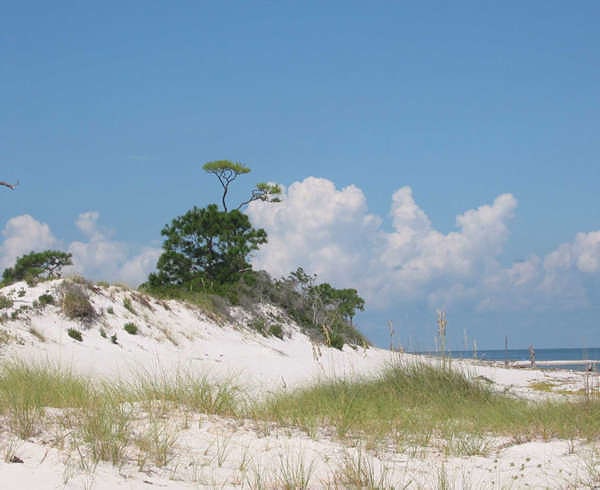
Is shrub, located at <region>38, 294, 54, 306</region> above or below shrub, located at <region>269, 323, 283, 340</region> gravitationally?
above

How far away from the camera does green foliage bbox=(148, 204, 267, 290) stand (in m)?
28.2

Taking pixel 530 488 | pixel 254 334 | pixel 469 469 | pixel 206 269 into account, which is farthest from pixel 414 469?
pixel 206 269

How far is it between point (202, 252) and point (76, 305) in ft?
30.7

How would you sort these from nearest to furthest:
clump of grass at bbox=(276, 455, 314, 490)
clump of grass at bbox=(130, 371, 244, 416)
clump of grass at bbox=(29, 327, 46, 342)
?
clump of grass at bbox=(276, 455, 314, 490), clump of grass at bbox=(130, 371, 244, 416), clump of grass at bbox=(29, 327, 46, 342)

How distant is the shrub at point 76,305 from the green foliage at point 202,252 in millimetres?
7532

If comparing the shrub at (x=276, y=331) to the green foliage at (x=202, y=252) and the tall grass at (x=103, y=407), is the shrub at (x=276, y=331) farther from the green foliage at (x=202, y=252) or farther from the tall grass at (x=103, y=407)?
the tall grass at (x=103, y=407)

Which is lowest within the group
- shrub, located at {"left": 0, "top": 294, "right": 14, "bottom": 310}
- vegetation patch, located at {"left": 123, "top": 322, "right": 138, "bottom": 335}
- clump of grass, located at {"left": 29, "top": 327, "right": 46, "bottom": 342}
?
clump of grass, located at {"left": 29, "top": 327, "right": 46, "bottom": 342}

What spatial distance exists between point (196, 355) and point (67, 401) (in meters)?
12.7

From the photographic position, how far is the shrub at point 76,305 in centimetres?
1956

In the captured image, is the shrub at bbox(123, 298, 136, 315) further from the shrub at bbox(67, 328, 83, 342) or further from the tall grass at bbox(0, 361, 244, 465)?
the tall grass at bbox(0, 361, 244, 465)

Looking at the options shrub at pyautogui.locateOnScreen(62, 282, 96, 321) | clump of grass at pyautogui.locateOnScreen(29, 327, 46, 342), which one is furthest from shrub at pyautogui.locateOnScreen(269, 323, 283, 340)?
clump of grass at pyautogui.locateOnScreen(29, 327, 46, 342)

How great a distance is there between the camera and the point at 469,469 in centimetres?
701

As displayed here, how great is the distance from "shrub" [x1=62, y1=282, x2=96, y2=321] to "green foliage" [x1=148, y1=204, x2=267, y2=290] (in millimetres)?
7532

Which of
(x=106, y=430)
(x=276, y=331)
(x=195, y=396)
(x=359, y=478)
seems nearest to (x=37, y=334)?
(x=195, y=396)
